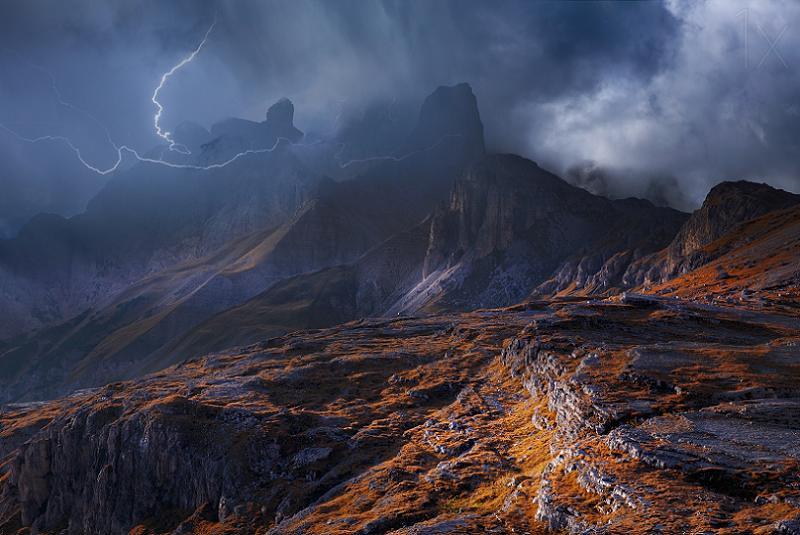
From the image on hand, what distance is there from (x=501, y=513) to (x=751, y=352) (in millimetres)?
24290

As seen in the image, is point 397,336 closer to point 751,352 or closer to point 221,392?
point 221,392

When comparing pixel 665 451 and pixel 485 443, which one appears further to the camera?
pixel 485 443

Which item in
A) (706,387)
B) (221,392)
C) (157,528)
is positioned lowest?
(157,528)

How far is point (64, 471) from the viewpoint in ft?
218

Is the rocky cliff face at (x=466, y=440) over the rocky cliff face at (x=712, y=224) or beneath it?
beneath

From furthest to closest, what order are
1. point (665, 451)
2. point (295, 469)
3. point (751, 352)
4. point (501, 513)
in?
point (295, 469)
point (751, 352)
point (501, 513)
point (665, 451)

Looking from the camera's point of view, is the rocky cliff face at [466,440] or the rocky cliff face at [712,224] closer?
the rocky cliff face at [466,440]

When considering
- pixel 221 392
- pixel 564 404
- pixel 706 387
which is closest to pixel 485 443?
pixel 564 404

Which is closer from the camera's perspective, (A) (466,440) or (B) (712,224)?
(A) (466,440)

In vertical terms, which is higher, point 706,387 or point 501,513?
point 706,387

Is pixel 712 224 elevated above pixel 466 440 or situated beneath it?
elevated above

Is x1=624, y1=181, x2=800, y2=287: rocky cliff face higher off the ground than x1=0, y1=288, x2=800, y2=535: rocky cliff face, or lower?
higher

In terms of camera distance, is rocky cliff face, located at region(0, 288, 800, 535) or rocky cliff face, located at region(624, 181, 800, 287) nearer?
rocky cliff face, located at region(0, 288, 800, 535)

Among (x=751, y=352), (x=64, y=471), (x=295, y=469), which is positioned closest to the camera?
(x=751, y=352)
